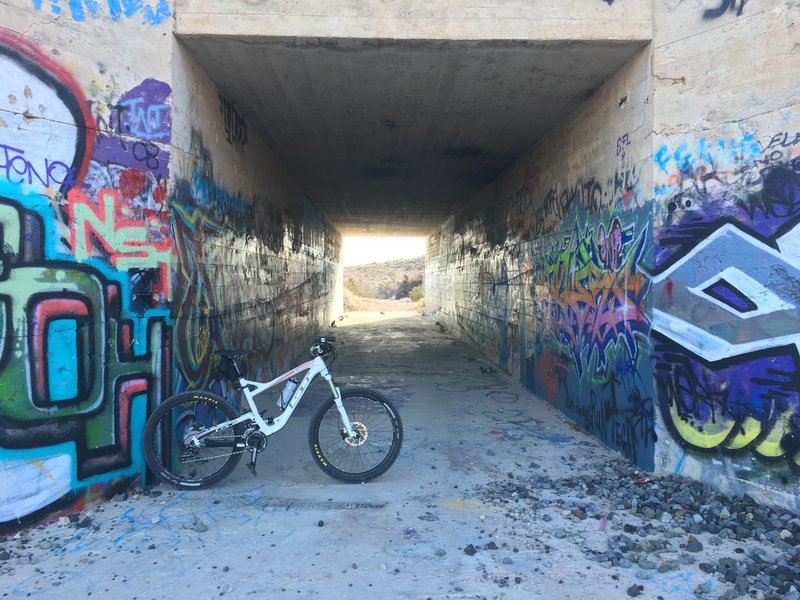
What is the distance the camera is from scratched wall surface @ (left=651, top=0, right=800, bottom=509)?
12.3ft

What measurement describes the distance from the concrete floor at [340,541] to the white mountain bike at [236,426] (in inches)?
6.8

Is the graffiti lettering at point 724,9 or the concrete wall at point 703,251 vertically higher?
the graffiti lettering at point 724,9

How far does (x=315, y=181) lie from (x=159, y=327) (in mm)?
7098

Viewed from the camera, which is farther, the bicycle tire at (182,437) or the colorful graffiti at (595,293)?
the colorful graffiti at (595,293)

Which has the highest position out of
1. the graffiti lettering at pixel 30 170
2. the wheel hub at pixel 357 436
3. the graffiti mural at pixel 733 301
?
the graffiti lettering at pixel 30 170

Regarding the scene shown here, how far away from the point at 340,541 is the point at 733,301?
329 centimetres

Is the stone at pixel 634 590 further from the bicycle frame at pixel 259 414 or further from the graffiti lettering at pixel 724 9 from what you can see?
the graffiti lettering at pixel 724 9

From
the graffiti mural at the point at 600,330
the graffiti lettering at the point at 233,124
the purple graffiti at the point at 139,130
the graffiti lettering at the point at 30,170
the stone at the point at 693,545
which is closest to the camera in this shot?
the stone at the point at 693,545

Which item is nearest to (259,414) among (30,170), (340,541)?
(340,541)

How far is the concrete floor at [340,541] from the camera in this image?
2879 millimetres

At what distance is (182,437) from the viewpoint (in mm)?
4238

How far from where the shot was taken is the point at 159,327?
13.7ft

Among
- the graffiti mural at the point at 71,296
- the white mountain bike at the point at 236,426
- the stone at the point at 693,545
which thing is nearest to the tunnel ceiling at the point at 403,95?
the graffiti mural at the point at 71,296

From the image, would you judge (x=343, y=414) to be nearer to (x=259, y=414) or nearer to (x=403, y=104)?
(x=259, y=414)
